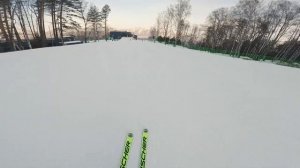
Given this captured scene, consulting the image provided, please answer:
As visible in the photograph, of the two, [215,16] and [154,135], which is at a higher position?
[215,16]

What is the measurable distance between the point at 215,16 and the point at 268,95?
47.5 metres

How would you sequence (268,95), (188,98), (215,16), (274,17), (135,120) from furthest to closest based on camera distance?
1. (215,16)
2. (274,17)
3. (268,95)
4. (188,98)
5. (135,120)

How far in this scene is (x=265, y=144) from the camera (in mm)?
3234

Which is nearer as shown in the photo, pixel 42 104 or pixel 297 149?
pixel 297 149

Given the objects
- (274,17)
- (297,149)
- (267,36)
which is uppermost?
(274,17)

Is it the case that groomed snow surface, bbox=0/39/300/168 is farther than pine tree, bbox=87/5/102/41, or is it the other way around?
pine tree, bbox=87/5/102/41

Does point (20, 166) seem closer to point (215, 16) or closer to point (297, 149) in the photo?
point (297, 149)

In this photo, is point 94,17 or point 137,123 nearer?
point 137,123

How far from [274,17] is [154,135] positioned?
3878cm

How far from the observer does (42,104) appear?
3.76m

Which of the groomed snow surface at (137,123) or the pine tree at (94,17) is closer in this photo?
the groomed snow surface at (137,123)

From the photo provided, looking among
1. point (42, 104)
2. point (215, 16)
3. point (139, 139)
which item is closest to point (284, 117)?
point (139, 139)

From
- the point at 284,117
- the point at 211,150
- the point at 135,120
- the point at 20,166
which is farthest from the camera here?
the point at 284,117

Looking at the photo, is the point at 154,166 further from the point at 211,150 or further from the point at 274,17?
the point at 274,17
